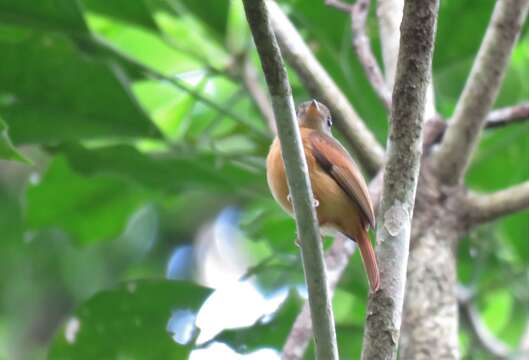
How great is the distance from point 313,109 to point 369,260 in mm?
679

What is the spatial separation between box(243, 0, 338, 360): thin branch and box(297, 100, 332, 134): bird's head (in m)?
1.02

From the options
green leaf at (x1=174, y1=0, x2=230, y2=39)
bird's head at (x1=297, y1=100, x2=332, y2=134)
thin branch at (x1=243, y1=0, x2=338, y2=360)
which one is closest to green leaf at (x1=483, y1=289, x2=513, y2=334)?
green leaf at (x1=174, y1=0, x2=230, y2=39)

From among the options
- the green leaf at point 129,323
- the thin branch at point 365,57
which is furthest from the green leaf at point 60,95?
the thin branch at point 365,57

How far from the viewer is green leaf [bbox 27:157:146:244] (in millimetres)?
4395

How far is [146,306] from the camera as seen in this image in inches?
138

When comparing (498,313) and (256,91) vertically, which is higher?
(498,313)

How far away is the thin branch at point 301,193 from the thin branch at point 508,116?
1326 mm

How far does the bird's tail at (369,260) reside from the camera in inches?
92.1

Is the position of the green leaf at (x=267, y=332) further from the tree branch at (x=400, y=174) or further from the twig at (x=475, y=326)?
the tree branch at (x=400, y=174)

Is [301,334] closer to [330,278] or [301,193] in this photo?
[330,278]

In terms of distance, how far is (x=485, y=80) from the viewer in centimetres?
306

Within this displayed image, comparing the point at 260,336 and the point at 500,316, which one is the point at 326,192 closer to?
the point at 260,336

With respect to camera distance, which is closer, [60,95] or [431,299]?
[431,299]

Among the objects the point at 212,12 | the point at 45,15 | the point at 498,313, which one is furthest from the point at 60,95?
the point at 498,313
